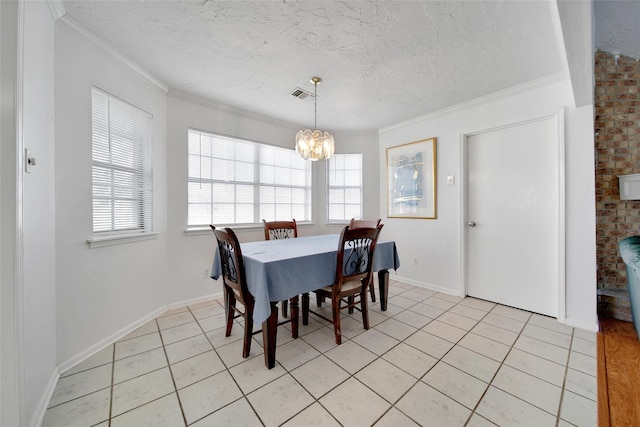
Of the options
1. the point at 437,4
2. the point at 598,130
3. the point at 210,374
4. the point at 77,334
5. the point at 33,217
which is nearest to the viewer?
the point at 33,217

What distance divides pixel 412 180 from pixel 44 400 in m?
4.05

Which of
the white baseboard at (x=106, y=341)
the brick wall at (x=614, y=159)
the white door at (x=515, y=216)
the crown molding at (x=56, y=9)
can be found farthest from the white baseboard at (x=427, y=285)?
the crown molding at (x=56, y=9)

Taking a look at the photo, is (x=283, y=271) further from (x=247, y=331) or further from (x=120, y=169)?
(x=120, y=169)

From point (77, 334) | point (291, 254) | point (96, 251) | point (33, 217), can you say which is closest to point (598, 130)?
point (291, 254)

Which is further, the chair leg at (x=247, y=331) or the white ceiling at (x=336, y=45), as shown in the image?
the chair leg at (x=247, y=331)

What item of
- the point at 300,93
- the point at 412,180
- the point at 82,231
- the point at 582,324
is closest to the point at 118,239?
the point at 82,231

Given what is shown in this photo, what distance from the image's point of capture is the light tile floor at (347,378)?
1332mm

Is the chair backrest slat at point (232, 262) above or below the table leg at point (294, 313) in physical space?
above

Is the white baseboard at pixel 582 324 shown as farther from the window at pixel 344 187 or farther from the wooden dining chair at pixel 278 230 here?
the wooden dining chair at pixel 278 230

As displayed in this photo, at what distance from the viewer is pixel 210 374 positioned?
5.49 feet

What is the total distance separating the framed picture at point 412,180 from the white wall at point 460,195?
90 mm

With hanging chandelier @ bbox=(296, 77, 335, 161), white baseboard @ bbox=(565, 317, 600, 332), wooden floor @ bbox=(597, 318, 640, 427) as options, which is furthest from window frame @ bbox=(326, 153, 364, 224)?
wooden floor @ bbox=(597, 318, 640, 427)

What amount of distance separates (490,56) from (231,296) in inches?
122

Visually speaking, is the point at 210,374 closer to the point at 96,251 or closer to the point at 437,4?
the point at 96,251
